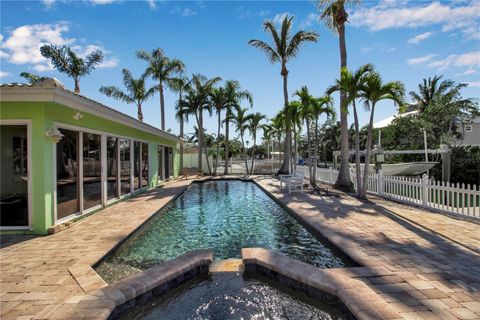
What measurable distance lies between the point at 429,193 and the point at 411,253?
4639 millimetres

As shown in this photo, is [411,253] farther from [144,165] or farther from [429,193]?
[144,165]

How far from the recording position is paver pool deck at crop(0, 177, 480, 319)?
3049mm

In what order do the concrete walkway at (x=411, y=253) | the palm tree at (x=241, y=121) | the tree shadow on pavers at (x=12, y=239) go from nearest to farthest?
the concrete walkway at (x=411, y=253)
the tree shadow on pavers at (x=12, y=239)
the palm tree at (x=241, y=121)

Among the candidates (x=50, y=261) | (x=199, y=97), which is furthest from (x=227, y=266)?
(x=199, y=97)

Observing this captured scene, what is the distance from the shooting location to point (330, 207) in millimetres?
8570

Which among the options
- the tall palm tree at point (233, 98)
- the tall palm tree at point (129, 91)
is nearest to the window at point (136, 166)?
the tall palm tree at point (233, 98)

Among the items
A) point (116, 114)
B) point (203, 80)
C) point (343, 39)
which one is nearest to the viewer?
point (116, 114)

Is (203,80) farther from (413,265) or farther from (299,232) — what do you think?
(413,265)

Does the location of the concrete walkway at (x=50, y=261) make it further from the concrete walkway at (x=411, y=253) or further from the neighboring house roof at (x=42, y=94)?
the concrete walkway at (x=411, y=253)

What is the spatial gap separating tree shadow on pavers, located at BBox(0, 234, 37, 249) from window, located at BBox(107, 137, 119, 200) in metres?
3.29

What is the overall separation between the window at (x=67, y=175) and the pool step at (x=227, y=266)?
158 inches

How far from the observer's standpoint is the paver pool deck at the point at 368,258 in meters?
3.05

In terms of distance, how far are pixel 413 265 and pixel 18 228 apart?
6940mm

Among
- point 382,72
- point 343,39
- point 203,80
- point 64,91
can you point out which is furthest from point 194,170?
point 64,91
